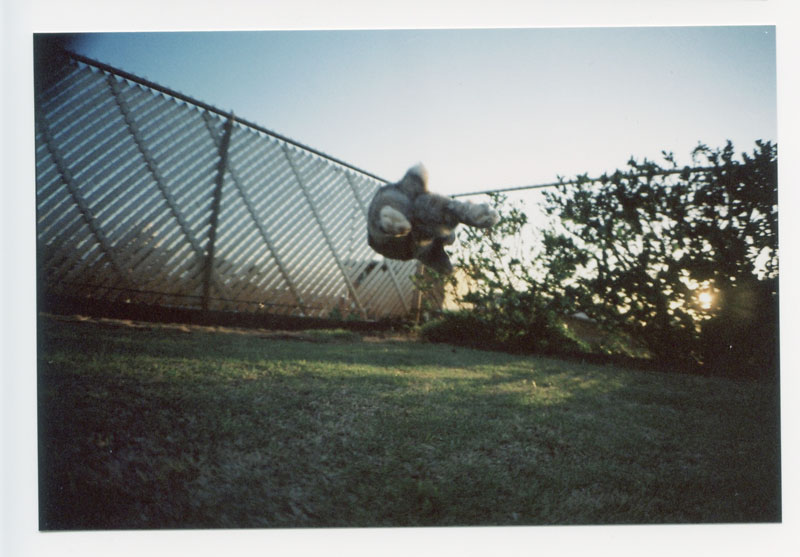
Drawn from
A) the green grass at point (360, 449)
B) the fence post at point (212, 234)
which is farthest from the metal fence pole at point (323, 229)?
the green grass at point (360, 449)

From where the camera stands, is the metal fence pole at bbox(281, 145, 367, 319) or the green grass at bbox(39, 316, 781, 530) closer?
the green grass at bbox(39, 316, 781, 530)

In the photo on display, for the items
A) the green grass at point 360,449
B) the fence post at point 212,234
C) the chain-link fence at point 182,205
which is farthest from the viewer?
the fence post at point 212,234

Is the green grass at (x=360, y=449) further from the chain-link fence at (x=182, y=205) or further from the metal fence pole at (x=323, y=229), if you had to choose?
the metal fence pole at (x=323, y=229)

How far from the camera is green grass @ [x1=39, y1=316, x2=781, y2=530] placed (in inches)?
50.4

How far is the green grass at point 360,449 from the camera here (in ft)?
4.20

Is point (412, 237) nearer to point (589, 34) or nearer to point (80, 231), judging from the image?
point (589, 34)

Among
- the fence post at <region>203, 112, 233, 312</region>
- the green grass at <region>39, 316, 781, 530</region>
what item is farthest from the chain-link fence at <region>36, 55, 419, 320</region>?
the green grass at <region>39, 316, 781, 530</region>

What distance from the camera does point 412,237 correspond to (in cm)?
101

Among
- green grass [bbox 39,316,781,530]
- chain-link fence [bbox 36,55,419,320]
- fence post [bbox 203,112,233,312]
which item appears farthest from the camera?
fence post [bbox 203,112,233,312]

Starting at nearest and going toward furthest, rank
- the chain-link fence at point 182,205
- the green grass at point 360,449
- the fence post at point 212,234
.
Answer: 1. the green grass at point 360,449
2. the chain-link fence at point 182,205
3. the fence post at point 212,234

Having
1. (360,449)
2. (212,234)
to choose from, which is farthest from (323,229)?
(360,449)

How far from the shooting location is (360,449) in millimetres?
1505

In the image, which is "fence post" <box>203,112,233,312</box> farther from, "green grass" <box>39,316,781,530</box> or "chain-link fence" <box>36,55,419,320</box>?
"green grass" <box>39,316,781,530</box>

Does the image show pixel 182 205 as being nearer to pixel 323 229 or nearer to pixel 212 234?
pixel 212 234
